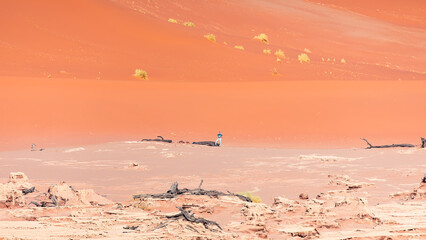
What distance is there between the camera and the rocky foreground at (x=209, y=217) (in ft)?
20.7

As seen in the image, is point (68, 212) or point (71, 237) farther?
point (68, 212)

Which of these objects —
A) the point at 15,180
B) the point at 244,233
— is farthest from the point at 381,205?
the point at 15,180

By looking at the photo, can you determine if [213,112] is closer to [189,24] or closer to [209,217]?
[209,217]

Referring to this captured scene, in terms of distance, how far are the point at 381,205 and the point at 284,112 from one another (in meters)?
13.6

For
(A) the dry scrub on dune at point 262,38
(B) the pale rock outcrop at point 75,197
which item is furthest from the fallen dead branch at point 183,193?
(A) the dry scrub on dune at point 262,38

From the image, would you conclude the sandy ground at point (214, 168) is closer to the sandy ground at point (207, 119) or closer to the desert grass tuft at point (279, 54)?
the sandy ground at point (207, 119)

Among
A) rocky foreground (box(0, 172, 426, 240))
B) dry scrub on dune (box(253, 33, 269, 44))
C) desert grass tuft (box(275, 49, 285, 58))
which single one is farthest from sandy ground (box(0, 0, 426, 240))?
dry scrub on dune (box(253, 33, 269, 44))

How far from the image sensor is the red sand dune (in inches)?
775

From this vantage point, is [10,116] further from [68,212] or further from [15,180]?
[68,212]

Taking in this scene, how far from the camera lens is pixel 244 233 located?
6.72 m

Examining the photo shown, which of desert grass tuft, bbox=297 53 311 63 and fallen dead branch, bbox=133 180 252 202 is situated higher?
desert grass tuft, bbox=297 53 311 63

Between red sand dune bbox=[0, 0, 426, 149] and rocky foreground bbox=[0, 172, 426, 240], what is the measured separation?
31.6ft

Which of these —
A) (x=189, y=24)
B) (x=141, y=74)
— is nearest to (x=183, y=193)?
(x=141, y=74)

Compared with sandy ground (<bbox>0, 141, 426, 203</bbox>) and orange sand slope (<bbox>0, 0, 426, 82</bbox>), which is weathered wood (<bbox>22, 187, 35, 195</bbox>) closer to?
sandy ground (<bbox>0, 141, 426, 203</bbox>)
